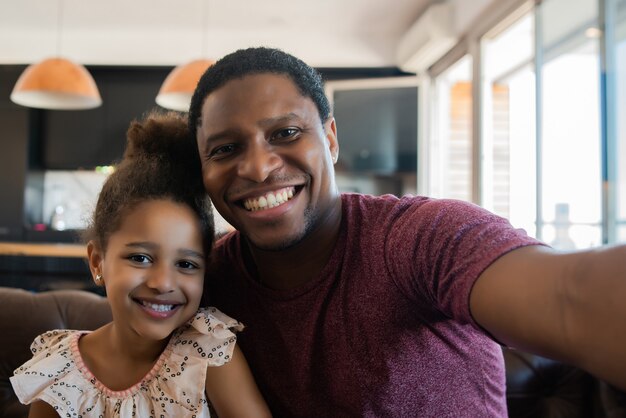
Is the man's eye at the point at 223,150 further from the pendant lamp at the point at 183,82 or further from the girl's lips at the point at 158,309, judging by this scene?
the pendant lamp at the point at 183,82

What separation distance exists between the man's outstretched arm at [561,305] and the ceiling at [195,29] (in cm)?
452

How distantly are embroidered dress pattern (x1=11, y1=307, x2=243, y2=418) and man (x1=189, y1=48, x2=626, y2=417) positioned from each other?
0.09 metres

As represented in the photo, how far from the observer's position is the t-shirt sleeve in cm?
70

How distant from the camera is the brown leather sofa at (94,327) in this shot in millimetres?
1431

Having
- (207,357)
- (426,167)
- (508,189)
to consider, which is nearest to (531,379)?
(207,357)

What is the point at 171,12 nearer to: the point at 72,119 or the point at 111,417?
the point at 72,119

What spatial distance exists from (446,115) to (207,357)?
482 cm

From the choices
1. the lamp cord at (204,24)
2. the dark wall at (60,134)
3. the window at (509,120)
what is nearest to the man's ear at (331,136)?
the window at (509,120)

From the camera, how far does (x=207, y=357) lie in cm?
110

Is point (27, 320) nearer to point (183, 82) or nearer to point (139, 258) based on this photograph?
point (139, 258)

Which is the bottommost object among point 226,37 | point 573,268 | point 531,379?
point 531,379

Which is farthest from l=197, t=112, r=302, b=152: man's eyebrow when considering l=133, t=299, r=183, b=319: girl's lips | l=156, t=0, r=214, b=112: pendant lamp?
l=156, t=0, r=214, b=112: pendant lamp

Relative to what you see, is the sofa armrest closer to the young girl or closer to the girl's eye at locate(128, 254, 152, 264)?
the young girl

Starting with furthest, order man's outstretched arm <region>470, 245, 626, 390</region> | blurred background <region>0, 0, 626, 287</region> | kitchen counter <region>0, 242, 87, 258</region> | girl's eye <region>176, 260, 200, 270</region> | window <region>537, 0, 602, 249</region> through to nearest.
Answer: kitchen counter <region>0, 242, 87, 258</region> < blurred background <region>0, 0, 626, 287</region> < window <region>537, 0, 602, 249</region> < girl's eye <region>176, 260, 200, 270</region> < man's outstretched arm <region>470, 245, 626, 390</region>
